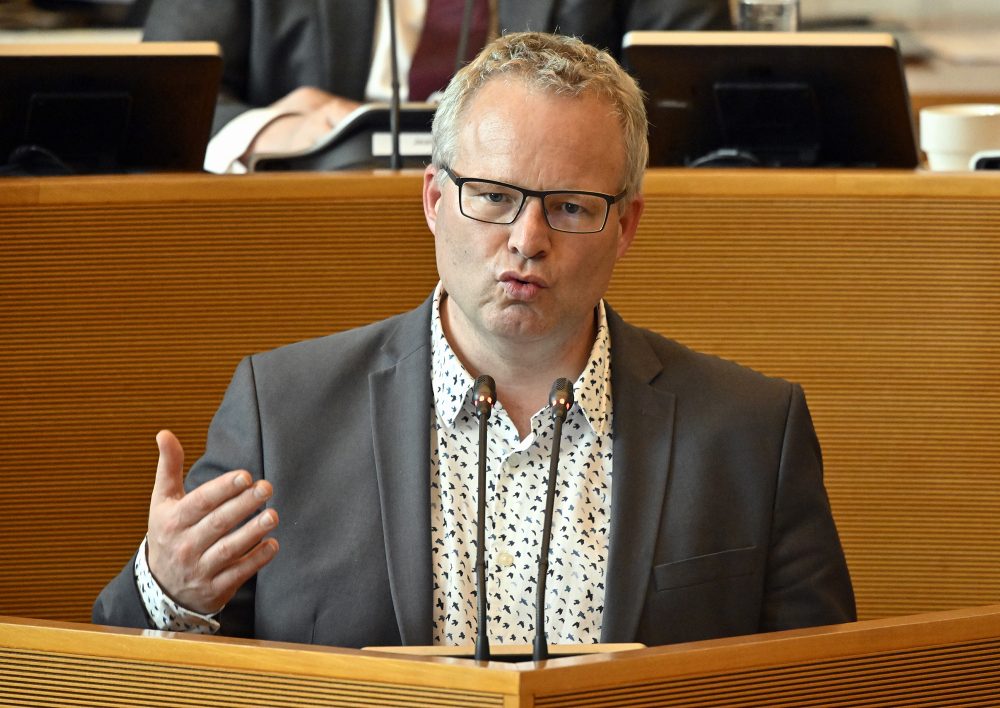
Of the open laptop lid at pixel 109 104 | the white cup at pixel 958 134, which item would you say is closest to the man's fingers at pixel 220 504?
the open laptop lid at pixel 109 104

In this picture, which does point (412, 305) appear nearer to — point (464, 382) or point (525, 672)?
point (464, 382)

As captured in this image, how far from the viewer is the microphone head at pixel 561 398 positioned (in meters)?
1.38

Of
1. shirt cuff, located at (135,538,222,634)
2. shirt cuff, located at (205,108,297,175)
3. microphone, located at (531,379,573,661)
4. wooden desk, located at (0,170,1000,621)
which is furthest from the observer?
shirt cuff, located at (205,108,297,175)

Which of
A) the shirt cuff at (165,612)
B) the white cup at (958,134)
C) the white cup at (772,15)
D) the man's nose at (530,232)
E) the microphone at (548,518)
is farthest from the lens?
the white cup at (772,15)

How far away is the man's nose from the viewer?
1.65m

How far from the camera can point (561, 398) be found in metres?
1.39

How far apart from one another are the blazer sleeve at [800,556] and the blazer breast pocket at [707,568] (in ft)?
0.14

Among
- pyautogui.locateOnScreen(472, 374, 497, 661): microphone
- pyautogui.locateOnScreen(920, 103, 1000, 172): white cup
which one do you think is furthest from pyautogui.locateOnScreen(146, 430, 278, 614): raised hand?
pyautogui.locateOnScreen(920, 103, 1000, 172): white cup

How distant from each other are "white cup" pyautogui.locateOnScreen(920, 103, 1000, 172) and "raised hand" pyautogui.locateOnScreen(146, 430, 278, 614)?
178 cm

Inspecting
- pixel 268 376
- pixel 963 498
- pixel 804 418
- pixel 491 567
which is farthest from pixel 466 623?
pixel 963 498

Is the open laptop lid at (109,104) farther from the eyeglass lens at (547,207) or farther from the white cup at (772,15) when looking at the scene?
the white cup at (772,15)

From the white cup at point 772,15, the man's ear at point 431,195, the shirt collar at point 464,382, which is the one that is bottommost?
the shirt collar at point 464,382

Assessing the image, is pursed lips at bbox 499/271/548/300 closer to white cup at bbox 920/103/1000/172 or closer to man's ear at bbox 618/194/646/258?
man's ear at bbox 618/194/646/258

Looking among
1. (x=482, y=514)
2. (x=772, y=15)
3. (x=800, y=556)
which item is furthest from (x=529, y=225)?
(x=772, y=15)
